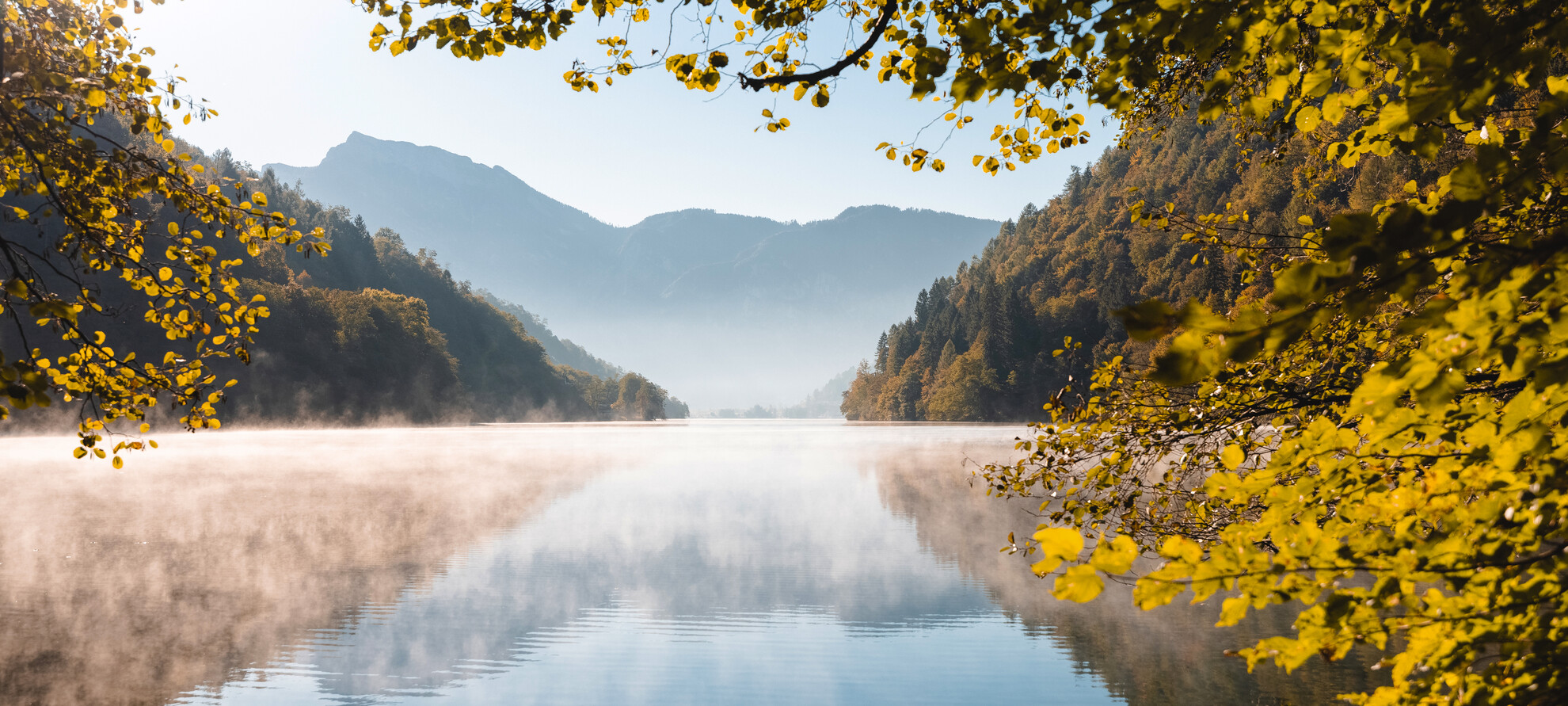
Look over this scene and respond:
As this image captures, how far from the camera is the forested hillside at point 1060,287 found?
104 metres

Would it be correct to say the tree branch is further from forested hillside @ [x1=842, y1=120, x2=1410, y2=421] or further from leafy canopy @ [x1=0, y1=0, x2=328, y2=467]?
forested hillside @ [x1=842, y1=120, x2=1410, y2=421]

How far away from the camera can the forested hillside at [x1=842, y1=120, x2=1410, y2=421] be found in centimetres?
10388

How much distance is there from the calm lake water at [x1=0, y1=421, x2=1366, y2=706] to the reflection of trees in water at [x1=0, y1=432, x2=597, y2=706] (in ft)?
0.26

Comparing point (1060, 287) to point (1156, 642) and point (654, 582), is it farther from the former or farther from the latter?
point (1156, 642)

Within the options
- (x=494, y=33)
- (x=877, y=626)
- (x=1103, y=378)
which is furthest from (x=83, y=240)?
(x=877, y=626)

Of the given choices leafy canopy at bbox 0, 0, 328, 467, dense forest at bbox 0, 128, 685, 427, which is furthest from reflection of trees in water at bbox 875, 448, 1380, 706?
dense forest at bbox 0, 128, 685, 427

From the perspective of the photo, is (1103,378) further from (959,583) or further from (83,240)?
(959,583)

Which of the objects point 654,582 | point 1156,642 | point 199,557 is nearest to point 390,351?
point 199,557

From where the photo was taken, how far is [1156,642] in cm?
1357

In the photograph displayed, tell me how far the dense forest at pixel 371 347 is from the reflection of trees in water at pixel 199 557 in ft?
92.6

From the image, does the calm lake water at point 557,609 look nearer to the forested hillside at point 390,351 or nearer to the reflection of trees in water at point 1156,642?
the reflection of trees in water at point 1156,642

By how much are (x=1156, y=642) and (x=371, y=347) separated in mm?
114928

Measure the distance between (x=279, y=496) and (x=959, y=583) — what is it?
1082 inches

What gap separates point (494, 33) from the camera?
5.42m
